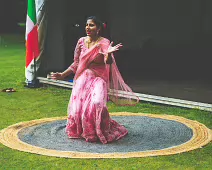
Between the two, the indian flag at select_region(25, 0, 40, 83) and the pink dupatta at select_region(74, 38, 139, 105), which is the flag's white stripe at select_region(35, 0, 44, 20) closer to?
the indian flag at select_region(25, 0, 40, 83)

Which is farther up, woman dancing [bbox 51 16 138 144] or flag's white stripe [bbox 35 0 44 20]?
flag's white stripe [bbox 35 0 44 20]

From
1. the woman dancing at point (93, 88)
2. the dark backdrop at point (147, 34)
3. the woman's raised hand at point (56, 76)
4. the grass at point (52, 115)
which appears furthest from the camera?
the dark backdrop at point (147, 34)

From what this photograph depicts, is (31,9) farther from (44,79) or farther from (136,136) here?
(136,136)

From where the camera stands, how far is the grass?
540cm

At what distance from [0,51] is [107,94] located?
14.0 metres

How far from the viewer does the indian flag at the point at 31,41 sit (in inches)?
412

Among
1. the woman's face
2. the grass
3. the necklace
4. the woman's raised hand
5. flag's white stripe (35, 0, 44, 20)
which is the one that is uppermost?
flag's white stripe (35, 0, 44, 20)

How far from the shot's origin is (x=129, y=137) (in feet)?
21.5

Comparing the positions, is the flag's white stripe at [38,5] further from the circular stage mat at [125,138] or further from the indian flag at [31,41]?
the circular stage mat at [125,138]

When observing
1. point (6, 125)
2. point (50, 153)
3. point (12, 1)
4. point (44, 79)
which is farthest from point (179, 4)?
point (12, 1)

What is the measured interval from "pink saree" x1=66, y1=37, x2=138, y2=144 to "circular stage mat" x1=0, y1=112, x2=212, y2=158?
12 cm

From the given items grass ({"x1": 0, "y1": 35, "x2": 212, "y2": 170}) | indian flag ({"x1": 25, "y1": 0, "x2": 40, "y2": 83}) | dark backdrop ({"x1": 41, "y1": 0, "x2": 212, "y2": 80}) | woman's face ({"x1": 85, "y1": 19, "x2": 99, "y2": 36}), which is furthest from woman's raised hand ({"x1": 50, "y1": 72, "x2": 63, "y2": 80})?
dark backdrop ({"x1": 41, "y1": 0, "x2": 212, "y2": 80})

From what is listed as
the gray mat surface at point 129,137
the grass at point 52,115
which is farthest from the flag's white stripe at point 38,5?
the gray mat surface at point 129,137

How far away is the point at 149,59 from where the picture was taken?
1452 cm
